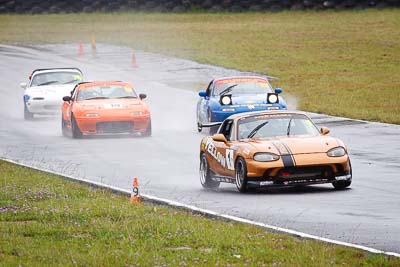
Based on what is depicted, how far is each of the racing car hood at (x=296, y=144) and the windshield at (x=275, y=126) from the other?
1.36ft

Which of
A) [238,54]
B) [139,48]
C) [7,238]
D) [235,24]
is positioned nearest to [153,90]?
[238,54]

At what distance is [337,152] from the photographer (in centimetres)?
1694

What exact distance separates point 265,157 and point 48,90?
61.8 feet

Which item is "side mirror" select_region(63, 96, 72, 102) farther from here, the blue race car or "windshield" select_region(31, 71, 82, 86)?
"windshield" select_region(31, 71, 82, 86)

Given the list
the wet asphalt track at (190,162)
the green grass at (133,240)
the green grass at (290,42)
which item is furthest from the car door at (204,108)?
the green grass at (133,240)

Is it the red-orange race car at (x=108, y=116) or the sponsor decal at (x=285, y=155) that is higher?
the sponsor decal at (x=285, y=155)

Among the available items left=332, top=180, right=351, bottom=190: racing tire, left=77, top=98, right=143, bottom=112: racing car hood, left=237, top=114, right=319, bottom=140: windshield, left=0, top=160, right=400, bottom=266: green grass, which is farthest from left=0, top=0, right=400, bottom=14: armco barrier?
left=0, top=160, right=400, bottom=266: green grass

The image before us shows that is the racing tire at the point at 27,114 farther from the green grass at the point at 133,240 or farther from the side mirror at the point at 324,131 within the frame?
the green grass at the point at 133,240

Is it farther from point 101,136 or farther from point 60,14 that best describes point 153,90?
point 60,14

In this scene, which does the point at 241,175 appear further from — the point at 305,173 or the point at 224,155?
the point at 305,173

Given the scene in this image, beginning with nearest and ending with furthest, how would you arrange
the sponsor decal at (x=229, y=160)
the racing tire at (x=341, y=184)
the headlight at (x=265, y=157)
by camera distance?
the headlight at (x=265, y=157)
the racing tire at (x=341, y=184)
the sponsor decal at (x=229, y=160)

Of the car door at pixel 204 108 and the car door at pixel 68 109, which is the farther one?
the car door at pixel 68 109

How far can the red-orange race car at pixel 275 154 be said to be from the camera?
656 inches

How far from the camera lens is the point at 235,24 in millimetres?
64938
